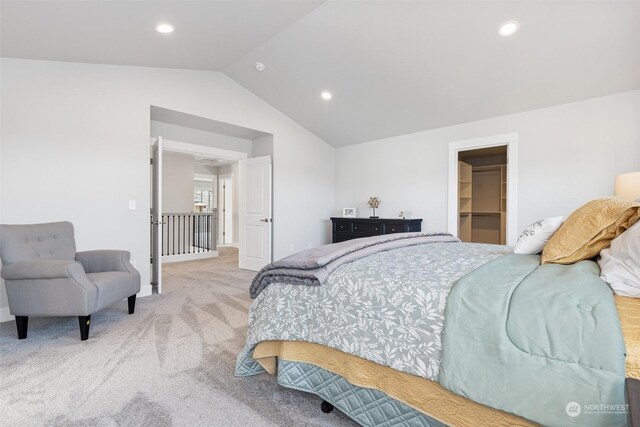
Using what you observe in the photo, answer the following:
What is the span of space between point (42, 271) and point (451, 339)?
293 cm

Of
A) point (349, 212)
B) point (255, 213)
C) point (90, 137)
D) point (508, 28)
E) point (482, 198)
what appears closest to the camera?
point (508, 28)

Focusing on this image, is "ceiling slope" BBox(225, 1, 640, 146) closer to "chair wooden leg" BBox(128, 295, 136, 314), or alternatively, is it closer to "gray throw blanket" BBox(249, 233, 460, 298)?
"gray throw blanket" BBox(249, 233, 460, 298)

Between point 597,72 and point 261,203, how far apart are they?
451 centimetres

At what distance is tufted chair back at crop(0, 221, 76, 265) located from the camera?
107 inches

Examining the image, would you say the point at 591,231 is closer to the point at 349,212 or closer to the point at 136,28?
the point at 136,28

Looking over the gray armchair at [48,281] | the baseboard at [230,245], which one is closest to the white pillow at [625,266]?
the gray armchair at [48,281]

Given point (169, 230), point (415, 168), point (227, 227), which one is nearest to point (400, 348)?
point (415, 168)

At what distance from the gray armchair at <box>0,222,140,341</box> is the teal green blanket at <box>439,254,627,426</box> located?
269 centimetres

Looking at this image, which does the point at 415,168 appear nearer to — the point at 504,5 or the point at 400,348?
the point at 504,5

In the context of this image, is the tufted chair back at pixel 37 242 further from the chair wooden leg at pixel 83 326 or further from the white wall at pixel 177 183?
the white wall at pixel 177 183

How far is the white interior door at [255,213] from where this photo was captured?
5.20 metres

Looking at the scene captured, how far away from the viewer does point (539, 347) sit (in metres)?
A: 0.93
